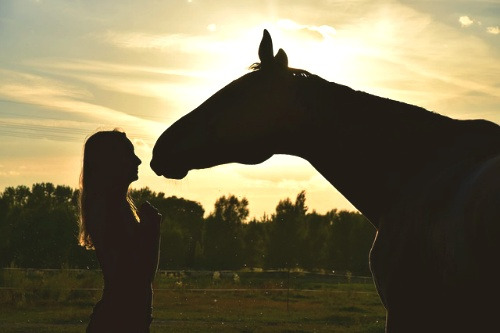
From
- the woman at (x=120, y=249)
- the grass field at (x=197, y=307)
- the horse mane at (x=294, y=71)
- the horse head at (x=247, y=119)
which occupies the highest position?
the horse mane at (x=294, y=71)

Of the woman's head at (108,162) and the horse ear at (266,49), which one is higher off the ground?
the horse ear at (266,49)

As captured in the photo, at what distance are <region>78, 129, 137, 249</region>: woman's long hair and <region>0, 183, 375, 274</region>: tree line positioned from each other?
94.0 ft

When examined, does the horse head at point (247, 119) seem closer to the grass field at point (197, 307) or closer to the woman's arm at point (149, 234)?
the woman's arm at point (149, 234)

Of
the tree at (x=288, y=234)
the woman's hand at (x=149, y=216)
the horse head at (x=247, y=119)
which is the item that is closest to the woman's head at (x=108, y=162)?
the woman's hand at (x=149, y=216)

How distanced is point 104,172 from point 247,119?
1.03m

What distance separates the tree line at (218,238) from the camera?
1676 inches

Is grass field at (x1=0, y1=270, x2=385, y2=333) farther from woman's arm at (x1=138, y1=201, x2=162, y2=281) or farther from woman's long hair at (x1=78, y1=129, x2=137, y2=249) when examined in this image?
woman's arm at (x1=138, y1=201, x2=162, y2=281)

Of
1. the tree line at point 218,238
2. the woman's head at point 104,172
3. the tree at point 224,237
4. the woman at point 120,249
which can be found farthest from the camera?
the tree at point 224,237

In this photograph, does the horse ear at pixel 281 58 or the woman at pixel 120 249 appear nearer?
the horse ear at pixel 281 58

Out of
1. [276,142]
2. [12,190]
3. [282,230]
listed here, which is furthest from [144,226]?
[12,190]

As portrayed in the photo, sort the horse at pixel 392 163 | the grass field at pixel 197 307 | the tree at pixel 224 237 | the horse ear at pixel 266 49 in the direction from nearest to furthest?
the horse at pixel 392 163 → the horse ear at pixel 266 49 → the grass field at pixel 197 307 → the tree at pixel 224 237

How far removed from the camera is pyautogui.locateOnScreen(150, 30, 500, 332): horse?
2.99 meters

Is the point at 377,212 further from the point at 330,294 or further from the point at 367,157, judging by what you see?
the point at 330,294

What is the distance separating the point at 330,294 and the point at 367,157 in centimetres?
2533
